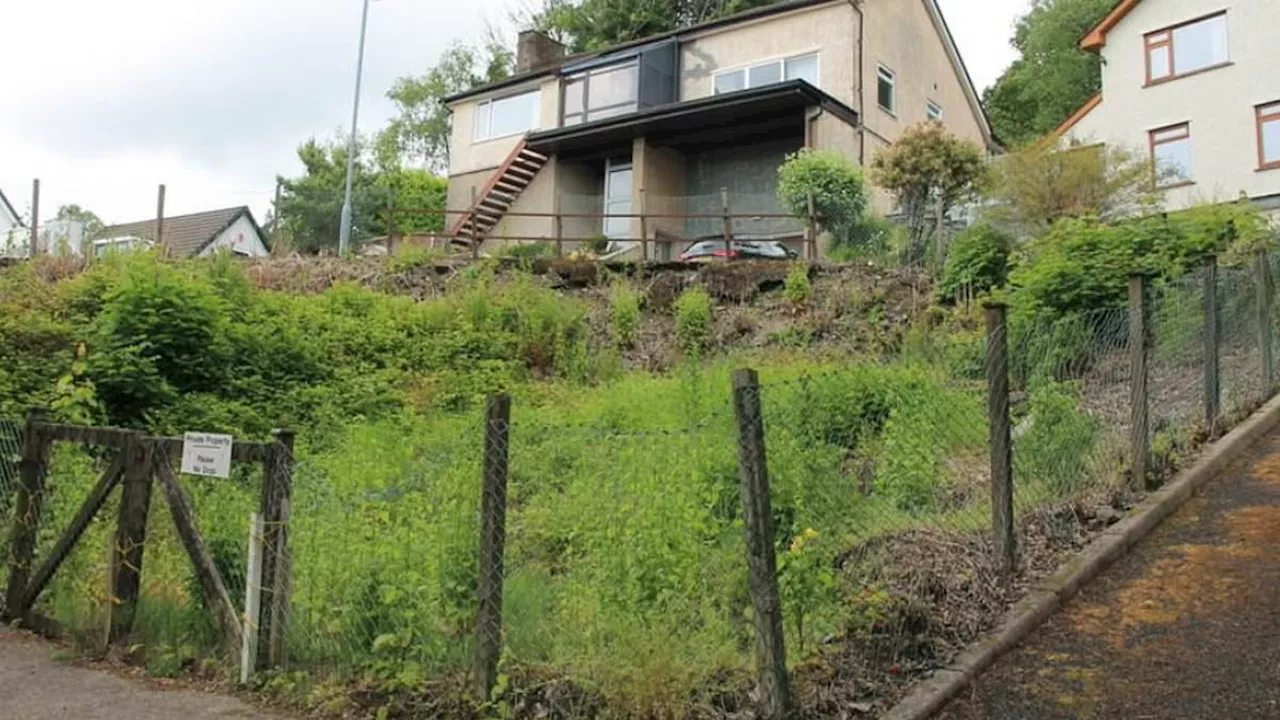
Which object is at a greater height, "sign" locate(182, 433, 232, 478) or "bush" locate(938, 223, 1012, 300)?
"bush" locate(938, 223, 1012, 300)

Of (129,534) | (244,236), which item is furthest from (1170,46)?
(244,236)

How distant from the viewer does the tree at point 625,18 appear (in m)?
39.3

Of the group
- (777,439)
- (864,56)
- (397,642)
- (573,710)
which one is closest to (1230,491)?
(777,439)

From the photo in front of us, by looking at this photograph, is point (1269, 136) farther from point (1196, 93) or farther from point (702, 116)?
point (702, 116)

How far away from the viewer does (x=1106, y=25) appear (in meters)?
25.0

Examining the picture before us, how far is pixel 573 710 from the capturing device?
12.3 feet

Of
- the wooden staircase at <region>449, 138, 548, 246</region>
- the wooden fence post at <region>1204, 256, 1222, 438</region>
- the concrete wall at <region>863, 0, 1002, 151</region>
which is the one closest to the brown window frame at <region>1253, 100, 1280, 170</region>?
the concrete wall at <region>863, 0, 1002, 151</region>

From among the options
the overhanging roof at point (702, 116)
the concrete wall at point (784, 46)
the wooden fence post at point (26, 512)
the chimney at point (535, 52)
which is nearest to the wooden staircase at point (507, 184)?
the overhanging roof at point (702, 116)

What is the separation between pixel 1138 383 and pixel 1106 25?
22879 mm

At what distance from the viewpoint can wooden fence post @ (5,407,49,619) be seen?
19.4 feet

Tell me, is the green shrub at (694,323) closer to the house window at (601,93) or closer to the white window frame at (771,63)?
the white window frame at (771,63)

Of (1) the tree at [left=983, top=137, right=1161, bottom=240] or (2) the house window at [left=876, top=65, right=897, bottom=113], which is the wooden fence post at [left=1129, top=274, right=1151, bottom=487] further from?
(2) the house window at [left=876, top=65, right=897, bottom=113]

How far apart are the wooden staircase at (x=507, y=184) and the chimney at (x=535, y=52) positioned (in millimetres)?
5303

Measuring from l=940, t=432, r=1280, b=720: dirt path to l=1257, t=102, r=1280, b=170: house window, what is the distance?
19.9 metres
